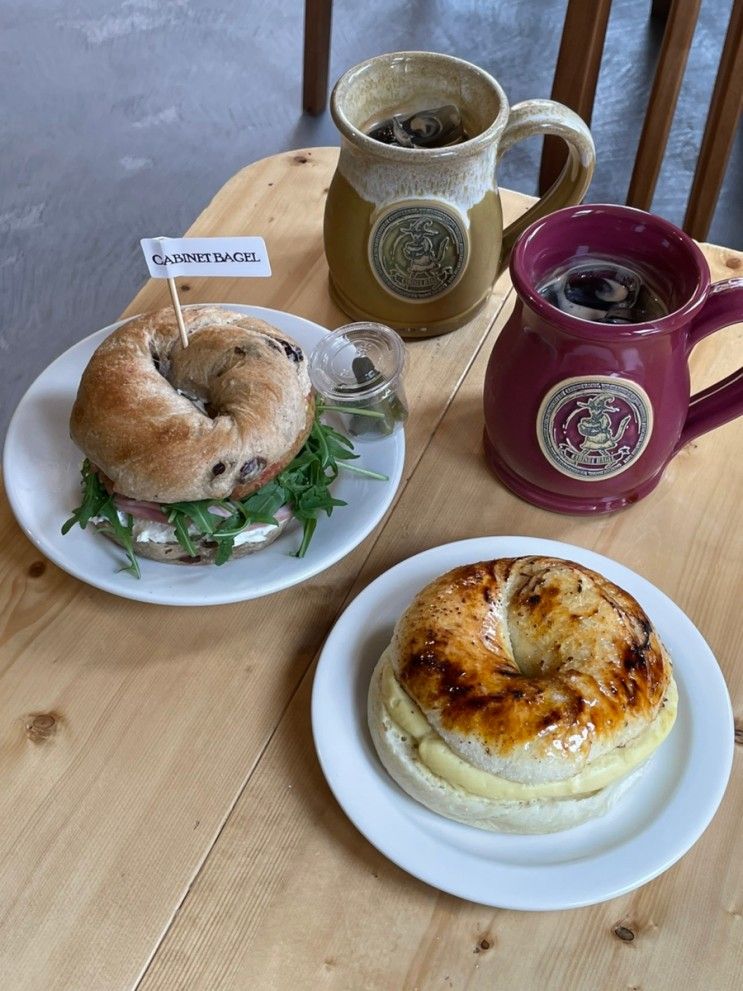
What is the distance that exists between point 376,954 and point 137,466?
0.43m

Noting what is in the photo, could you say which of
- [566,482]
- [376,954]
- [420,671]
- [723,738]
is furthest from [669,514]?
[376,954]

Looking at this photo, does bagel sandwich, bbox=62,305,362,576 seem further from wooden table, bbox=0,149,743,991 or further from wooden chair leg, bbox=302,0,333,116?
wooden chair leg, bbox=302,0,333,116

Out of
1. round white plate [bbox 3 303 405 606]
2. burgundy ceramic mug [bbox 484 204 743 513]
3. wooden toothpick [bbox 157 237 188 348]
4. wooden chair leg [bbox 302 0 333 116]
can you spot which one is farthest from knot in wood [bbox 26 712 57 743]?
wooden chair leg [bbox 302 0 333 116]

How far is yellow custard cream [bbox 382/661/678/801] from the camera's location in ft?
2.35

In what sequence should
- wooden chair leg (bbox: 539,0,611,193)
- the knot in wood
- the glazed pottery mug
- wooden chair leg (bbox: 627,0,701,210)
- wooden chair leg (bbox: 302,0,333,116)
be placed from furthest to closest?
wooden chair leg (bbox: 302,0,333,116)
wooden chair leg (bbox: 539,0,611,193)
wooden chair leg (bbox: 627,0,701,210)
the glazed pottery mug
the knot in wood

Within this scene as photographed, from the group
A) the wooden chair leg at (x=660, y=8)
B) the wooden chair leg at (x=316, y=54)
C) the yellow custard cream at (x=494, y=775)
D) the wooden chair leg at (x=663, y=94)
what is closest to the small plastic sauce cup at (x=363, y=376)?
the yellow custard cream at (x=494, y=775)

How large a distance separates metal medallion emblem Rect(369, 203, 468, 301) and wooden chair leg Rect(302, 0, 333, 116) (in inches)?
71.1

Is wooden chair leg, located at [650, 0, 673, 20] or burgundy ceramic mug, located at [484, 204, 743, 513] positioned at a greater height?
burgundy ceramic mug, located at [484, 204, 743, 513]

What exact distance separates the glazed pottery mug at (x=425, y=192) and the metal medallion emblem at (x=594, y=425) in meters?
0.24

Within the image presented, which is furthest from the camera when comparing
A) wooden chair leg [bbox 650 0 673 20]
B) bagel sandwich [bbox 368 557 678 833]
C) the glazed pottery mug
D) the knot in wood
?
wooden chair leg [bbox 650 0 673 20]

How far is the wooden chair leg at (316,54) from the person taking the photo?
2587 millimetres

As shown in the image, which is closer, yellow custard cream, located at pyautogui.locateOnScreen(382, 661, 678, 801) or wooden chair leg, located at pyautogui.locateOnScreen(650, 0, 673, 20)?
yellow custard cream, located at pyautogui.locateOnScreen(382, 661, 678, 801)

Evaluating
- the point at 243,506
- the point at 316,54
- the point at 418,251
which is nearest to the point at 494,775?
the point at 243,506

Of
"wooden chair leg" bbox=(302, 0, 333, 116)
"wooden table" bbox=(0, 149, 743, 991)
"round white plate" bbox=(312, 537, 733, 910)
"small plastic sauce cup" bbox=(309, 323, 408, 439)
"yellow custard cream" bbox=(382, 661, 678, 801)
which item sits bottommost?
"wooden chair leg" bbox=(302, 0, 333, 116)
